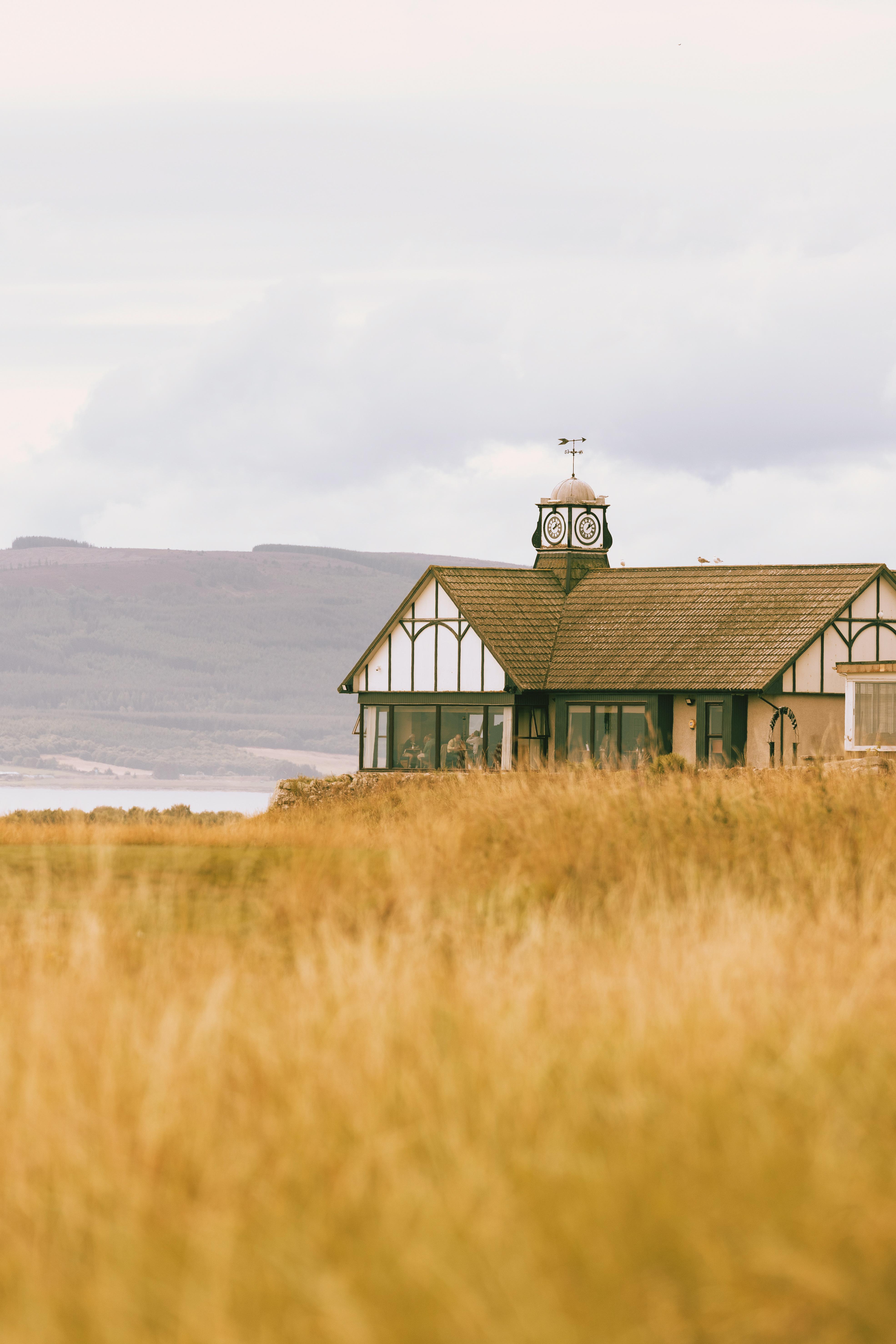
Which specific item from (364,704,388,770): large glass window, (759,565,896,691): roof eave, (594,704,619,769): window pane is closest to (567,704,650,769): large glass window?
(594,704,619,769): window pane

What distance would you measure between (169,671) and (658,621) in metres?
147

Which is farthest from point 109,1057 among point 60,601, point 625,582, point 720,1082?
point 60,601

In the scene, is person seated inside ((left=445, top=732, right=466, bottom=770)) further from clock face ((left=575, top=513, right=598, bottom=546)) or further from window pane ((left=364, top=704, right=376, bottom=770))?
clock face ((left=575, top=513, right=598, bottom=546))

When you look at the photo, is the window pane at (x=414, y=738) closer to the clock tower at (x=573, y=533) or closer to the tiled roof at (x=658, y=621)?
the tiled roof at (x=658, y=621)

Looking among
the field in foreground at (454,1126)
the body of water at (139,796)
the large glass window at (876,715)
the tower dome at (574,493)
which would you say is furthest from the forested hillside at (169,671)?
the field in foreground at (454,1126)

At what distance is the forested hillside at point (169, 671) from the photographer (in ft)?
546

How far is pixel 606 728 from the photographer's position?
40.7m

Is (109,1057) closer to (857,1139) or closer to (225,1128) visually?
(225,1128)

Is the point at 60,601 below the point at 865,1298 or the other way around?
the other way around

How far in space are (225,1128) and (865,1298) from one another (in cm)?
234

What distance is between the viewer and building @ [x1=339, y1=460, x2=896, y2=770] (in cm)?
3884

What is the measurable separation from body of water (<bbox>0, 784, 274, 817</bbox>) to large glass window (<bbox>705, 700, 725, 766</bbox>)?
49.0m

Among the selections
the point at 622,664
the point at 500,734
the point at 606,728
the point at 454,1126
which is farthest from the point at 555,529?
the point at 454,1126

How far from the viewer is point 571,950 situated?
29.5 feet
